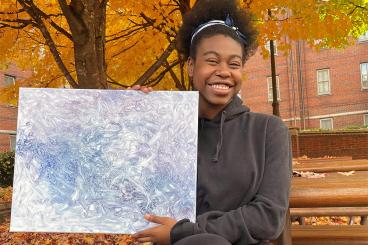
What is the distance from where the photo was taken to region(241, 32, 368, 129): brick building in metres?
27.3

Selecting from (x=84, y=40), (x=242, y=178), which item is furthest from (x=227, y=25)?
(x=84, y=40)

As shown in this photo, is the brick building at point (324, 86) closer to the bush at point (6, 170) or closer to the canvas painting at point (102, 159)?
the bush at point (6, 170)

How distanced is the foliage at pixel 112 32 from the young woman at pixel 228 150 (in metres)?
2.78

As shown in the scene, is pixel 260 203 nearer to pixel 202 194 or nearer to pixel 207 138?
pixel 202 194

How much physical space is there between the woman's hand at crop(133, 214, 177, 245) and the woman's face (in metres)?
0.53

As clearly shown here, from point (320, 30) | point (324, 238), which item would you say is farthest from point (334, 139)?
point (324, 238)

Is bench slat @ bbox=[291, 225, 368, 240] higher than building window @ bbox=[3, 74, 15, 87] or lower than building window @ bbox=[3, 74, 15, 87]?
lower

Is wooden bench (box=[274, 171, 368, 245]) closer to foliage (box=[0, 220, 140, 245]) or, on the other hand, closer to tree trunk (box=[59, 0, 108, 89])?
foliage (box=[0, 220, 140, 245])

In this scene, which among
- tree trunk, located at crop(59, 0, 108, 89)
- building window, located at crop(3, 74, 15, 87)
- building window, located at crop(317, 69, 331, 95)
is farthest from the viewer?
building window, located at crop(317, 69, 331, 95)

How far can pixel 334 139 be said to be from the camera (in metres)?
17.3

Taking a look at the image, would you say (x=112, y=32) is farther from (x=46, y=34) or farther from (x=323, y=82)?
(x=323, y=82)

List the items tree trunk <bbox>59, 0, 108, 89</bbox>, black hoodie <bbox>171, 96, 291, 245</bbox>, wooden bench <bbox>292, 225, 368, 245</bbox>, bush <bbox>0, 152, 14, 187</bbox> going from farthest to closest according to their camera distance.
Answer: bush <bbox>0, 152, 14, 187</bbox> → tree trunk <bbox>59, 0, 108, 89</bbox> → wooden bench <bbox>292, 225, 368, 245</bbox> → black hoodie <bbox>171, 96, 291, 245</bbox>

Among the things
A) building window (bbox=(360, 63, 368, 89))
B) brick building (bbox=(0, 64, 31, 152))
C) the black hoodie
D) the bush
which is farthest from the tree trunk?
building window (bbox=(360, 63, 368, 89))

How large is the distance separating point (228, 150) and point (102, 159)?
507 millimetres
